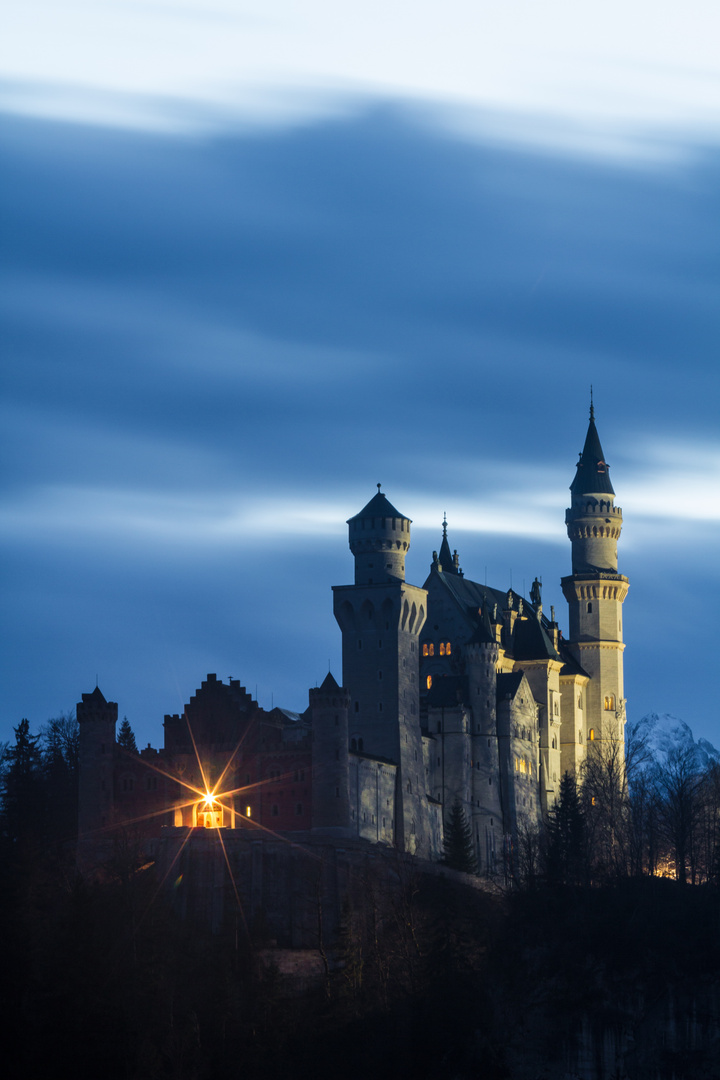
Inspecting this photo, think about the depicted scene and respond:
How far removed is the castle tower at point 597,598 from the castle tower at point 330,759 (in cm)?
3709

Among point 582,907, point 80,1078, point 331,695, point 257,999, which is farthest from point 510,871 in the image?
point 80,1078

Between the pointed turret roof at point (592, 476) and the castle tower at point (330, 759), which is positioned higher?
the pointed turret roof at point (592, 476)

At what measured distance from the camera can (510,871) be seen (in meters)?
120

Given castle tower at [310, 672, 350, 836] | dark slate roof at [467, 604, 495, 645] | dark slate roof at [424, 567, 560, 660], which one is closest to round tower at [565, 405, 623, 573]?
dark slate roof at [424, 567, 560, 660]

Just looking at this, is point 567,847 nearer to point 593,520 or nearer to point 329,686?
point 329,686

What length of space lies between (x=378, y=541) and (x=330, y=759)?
16.8 metres

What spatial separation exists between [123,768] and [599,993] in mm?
30544

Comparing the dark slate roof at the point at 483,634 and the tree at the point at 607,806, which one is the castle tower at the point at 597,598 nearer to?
the tree at the point at 607,806

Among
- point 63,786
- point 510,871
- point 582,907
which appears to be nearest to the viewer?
point 582,907

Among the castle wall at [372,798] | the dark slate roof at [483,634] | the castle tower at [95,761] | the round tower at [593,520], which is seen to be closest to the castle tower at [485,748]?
the dark slate roof at [483,634]

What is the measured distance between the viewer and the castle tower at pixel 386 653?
395 ft

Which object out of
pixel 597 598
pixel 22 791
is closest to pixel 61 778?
pixel 22 791

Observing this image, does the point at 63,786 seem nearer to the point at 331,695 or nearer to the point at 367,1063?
the point at 331,695

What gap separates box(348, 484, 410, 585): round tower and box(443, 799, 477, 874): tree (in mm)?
15094
